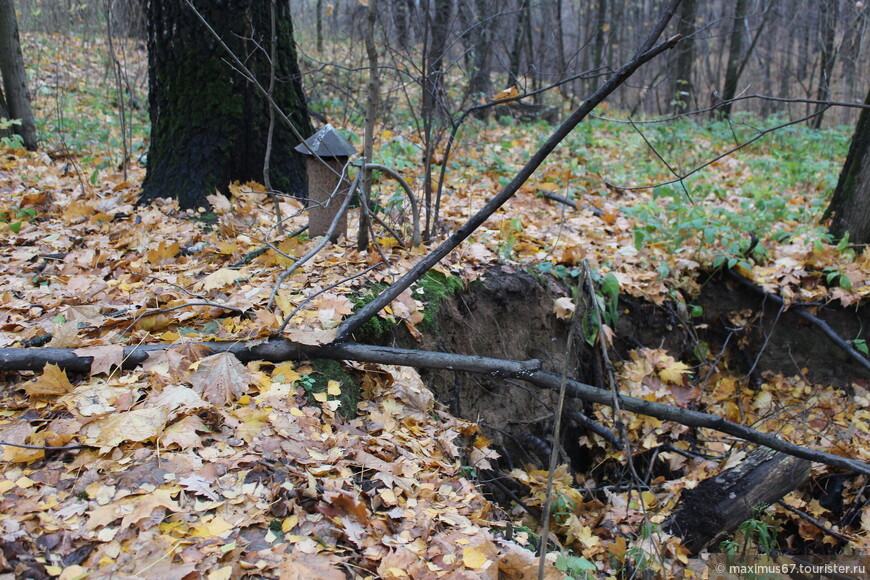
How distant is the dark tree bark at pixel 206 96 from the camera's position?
14.6 ft

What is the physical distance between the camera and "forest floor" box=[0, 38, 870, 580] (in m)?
1.85

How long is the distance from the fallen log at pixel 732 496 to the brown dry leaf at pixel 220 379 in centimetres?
236

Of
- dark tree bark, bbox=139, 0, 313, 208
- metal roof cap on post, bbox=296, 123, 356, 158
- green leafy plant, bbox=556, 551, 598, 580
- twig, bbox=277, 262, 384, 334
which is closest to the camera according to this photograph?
green leafy plant, bbox=556, 551, 598, 580

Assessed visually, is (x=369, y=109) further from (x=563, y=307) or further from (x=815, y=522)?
(x=815, y=522)

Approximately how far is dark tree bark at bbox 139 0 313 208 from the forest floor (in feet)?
0.86

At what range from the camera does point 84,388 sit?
227 cm

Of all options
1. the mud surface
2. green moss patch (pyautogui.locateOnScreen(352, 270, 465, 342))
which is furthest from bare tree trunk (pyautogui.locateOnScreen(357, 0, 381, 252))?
the mud surface

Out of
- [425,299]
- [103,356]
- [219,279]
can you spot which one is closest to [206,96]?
[219,279]

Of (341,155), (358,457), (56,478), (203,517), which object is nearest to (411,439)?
(358,457)

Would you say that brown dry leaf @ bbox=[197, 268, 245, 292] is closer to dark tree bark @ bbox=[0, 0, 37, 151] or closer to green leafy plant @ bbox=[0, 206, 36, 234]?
green leafy plant @ bbox=[0, 206, 36, 234]

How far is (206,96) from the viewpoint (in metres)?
4.56

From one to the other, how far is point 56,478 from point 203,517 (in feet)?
1.74

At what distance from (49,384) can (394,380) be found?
147 centimetres

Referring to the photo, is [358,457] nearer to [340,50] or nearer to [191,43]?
[191,43]
